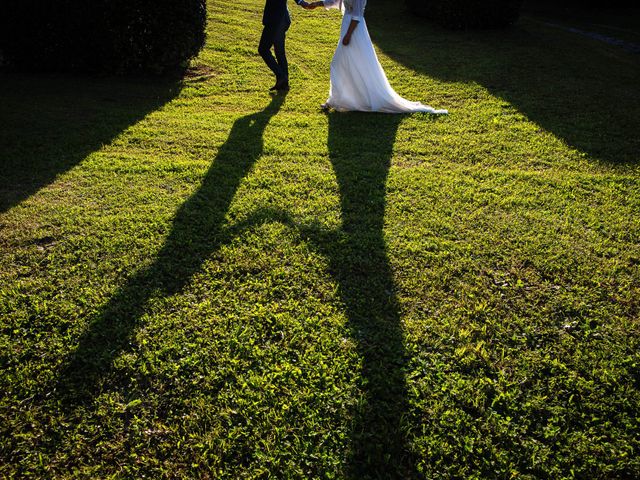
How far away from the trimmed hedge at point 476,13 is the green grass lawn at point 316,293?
253 inches

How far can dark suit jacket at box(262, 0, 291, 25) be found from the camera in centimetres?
673

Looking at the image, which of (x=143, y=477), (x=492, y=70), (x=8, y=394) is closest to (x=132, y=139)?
(x=8, y=394)

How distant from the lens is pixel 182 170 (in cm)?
520

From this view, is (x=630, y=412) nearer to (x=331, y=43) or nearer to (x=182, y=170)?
(x=182, y=170)

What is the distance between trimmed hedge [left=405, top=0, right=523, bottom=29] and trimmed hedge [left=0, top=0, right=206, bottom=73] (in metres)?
7.52

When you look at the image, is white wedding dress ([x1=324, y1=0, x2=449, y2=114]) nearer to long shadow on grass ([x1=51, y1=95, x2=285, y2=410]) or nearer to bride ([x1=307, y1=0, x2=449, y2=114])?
bride ([x1=307, y1=0, x2=449, y2=114])

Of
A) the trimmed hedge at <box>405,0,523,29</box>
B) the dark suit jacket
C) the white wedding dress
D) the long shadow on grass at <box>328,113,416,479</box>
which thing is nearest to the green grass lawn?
the long shadow on grass at <box>328,113,416,479</box>

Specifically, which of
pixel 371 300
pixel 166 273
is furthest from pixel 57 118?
pixel 371 300

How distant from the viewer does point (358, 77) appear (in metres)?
6.69

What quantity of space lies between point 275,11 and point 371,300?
18.5 feet

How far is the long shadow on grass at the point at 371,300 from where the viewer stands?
2504mm

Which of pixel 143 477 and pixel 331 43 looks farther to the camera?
pixel 331 43

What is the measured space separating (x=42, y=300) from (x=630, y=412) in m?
4.55

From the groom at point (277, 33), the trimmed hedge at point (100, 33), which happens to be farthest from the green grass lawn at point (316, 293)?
the trimmed hedge at point (100, 33)
